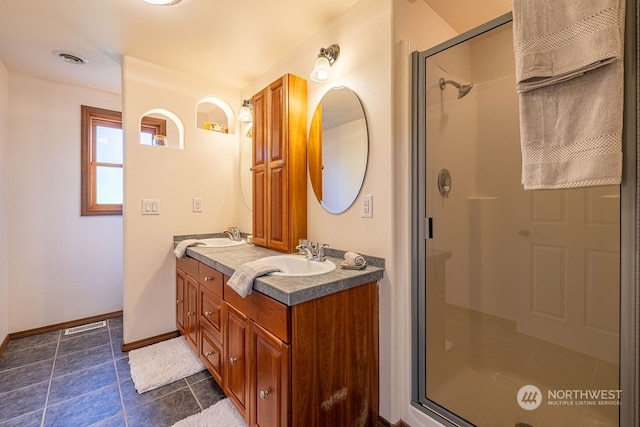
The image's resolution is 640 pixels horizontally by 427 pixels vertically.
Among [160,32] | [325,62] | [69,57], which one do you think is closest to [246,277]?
[325,62]

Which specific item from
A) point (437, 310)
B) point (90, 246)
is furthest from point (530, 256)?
point (90, 246)

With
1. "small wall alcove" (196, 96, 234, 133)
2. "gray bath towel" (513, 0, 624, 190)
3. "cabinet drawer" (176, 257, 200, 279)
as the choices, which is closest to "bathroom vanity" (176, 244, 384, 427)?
"cabinet drawer" (176, 257, 200, 279)

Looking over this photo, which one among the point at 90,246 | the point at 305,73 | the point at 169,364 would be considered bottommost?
the point at 169,364

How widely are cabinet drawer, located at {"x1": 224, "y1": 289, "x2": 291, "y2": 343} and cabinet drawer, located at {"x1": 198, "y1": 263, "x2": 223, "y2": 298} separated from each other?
0.93ft

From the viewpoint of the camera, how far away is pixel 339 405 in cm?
130

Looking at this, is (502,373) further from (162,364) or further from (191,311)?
(162,364)

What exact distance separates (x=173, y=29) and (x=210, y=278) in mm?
1695

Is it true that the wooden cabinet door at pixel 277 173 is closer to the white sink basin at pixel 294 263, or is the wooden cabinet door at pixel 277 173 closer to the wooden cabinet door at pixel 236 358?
the white sink basin at pixel 294 263

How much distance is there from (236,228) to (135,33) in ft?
5.51

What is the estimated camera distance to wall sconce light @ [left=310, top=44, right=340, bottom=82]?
1697 millimetres

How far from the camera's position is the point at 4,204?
7.83ft

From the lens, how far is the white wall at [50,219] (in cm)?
251

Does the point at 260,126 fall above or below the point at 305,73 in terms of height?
below

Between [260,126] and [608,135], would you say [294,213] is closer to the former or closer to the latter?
[260,126]
